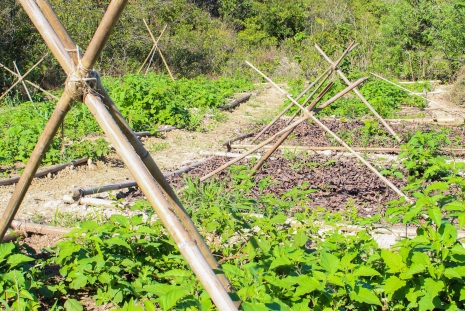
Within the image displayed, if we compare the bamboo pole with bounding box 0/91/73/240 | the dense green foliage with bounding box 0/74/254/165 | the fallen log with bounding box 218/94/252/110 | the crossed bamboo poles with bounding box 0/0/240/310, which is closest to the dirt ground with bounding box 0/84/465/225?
the fallen log with bounding box 218/94/252/110

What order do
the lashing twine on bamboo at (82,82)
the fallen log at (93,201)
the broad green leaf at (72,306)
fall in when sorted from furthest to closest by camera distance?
the fallen log at (93,201) < the broad green leaf at (72,306) < the lashing twine on bamboo at (82,82)

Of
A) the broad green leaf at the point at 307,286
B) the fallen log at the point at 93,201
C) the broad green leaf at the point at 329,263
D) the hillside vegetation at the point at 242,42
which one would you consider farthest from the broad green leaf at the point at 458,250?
the hillside vegetation at the point at 242,42

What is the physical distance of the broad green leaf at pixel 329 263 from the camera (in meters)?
2.20

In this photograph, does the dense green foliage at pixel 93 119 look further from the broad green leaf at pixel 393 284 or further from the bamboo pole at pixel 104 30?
the broad green leaf at pixel 393 284

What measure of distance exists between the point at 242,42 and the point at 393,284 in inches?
799

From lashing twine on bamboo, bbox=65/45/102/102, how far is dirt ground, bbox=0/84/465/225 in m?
2.22

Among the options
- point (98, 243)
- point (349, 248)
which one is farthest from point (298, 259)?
point (98, 243)

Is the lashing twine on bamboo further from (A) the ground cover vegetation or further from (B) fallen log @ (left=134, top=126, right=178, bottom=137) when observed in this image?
(B) fallen log @ (left=134, top=126, right=178, bottom=137)

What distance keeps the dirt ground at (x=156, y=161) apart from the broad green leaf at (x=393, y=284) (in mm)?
2747

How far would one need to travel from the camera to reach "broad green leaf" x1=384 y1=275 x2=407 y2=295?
7.32ft

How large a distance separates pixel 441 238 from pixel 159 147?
5441 mm

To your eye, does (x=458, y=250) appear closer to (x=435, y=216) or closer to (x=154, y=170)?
(x=435, y=216)

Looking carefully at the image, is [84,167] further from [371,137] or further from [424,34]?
[424,34]

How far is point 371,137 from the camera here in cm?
746
